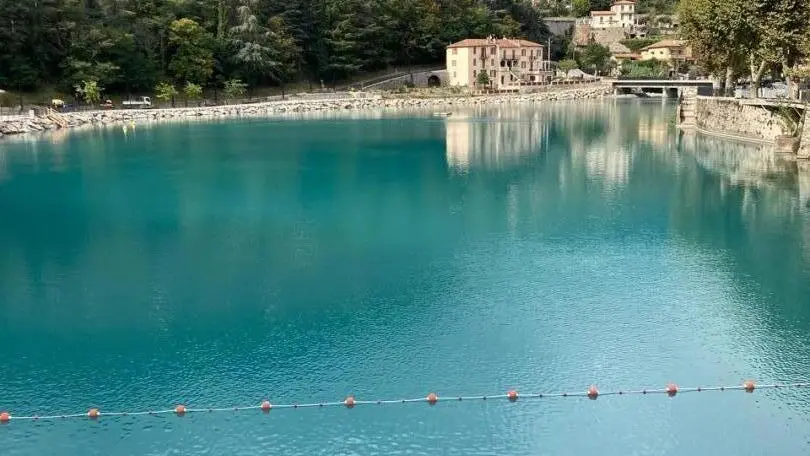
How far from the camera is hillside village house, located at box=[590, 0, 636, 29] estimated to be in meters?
125

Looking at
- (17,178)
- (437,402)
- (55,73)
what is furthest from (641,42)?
(437,402)

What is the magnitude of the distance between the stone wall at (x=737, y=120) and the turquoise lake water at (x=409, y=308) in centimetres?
545

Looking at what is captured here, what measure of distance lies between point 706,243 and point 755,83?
21.9 meters

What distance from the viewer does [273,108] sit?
71938 mm

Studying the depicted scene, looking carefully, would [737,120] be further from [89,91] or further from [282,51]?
[282,51]

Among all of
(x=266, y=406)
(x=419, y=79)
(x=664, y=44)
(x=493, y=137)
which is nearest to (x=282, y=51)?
(x=419, y=79)

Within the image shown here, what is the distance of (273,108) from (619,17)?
73578mm

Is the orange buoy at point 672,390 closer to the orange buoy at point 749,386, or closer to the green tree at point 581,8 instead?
the orange buoy at point 749,386

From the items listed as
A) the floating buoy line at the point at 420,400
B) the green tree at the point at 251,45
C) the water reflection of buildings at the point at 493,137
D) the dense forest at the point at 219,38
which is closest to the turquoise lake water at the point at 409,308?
the floating buoy line at the point at 420,400

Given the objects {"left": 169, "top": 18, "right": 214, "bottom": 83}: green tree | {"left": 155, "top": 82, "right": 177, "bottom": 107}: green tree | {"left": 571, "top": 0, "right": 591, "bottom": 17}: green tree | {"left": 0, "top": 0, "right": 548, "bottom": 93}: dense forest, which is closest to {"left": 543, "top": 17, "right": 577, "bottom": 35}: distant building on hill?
{"left": 571, "top": 0, "right": 591, "bottom": 17}: green tree

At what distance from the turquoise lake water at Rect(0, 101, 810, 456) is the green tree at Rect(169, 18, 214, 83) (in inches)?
1512

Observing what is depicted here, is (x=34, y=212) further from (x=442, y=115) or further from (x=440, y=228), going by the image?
(x=442, y=115)

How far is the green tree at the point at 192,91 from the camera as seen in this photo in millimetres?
69812

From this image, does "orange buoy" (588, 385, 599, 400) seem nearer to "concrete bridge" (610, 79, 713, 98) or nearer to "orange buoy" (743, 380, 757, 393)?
"orange buoy" (743, 380, 757, 393)
